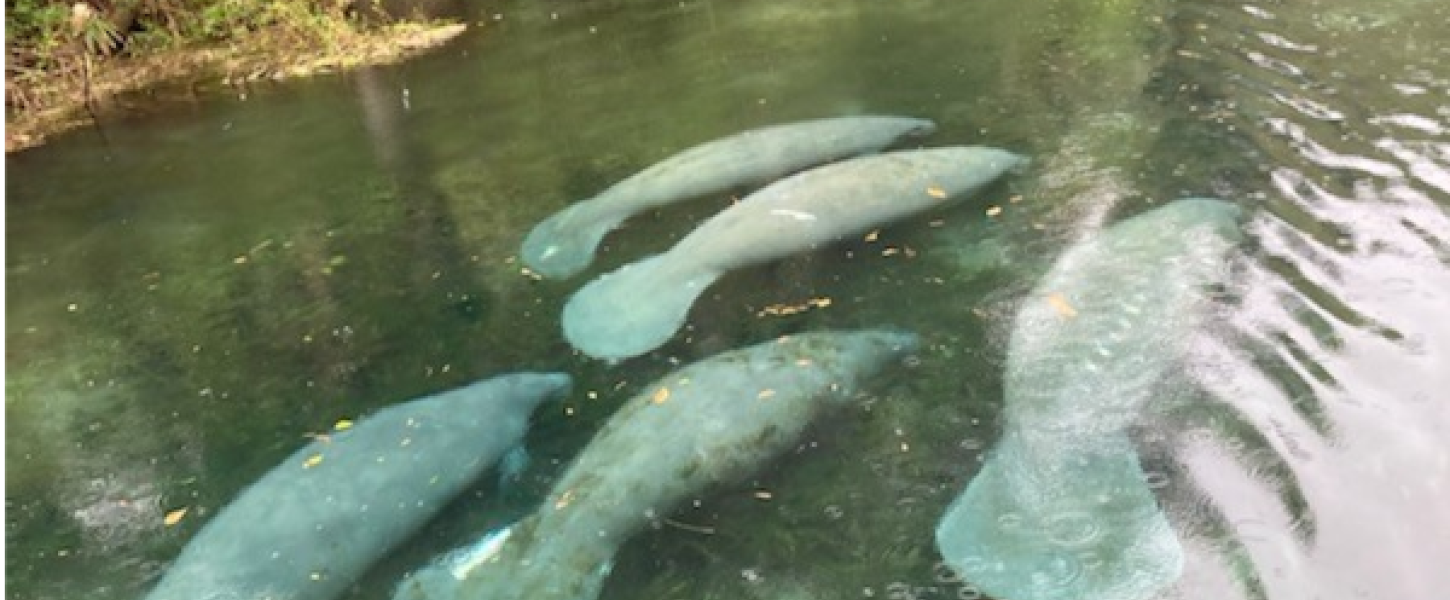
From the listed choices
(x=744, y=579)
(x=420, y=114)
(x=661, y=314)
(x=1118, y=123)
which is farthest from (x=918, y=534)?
(x=420, y=114)

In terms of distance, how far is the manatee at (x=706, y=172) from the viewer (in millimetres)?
6098

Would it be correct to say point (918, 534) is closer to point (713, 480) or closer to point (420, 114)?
point (713, 480)

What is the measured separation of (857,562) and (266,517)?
1883 mm

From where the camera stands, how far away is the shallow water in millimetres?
3609

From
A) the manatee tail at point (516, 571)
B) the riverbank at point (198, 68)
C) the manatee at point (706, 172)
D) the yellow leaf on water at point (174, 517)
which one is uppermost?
the manatee tail at point (516, 571)

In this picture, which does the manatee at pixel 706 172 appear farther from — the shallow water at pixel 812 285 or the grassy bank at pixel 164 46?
the grassy bank at pixel 164 46

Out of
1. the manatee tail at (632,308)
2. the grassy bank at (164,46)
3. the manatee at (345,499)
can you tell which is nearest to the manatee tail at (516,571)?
the manatee at (345,499)

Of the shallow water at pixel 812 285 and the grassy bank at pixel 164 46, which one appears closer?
the shallow water at pixel 812 285

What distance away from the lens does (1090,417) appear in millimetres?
3805

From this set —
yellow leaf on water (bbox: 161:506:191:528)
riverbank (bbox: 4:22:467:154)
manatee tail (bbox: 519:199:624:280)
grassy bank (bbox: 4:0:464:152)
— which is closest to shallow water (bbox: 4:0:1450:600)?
yellow leaf on water (bbox: 161:506:191:528)

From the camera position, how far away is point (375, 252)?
658cm

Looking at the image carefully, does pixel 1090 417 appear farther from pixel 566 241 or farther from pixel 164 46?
pixel 164 46

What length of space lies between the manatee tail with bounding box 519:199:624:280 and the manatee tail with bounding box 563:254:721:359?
37 cm

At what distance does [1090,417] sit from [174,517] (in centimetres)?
319
